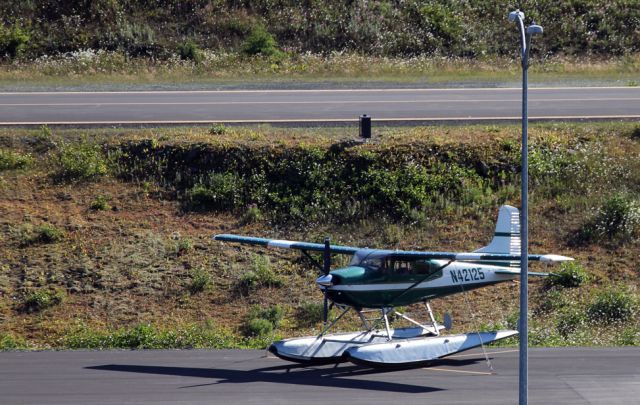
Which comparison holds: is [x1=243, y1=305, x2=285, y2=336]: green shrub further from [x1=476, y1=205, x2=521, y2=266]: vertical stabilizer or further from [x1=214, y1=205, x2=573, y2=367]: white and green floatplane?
[x1=476, y1=205, x2=521, y2=266]: vertical stabilizer

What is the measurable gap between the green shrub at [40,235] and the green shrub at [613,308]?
13.3m

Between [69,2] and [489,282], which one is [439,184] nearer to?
[489,282]

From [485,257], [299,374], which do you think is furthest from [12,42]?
[485,257]

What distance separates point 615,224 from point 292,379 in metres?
11.6

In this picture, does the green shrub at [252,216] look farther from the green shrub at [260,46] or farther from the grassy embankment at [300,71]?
the green shrub at [260,46]

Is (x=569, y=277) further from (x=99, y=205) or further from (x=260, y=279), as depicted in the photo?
(x=99, y=205)

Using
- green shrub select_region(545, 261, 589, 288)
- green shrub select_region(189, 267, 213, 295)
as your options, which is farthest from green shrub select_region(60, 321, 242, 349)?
green shrub select_region(545, 261, 589, 288)

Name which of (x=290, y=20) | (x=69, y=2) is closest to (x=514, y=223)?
(x=290, y=20)

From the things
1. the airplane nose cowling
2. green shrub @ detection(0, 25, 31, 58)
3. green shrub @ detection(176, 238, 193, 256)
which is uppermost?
green shrub @ detection(0, 25, 31, 58)

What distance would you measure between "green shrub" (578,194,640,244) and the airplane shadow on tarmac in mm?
8041

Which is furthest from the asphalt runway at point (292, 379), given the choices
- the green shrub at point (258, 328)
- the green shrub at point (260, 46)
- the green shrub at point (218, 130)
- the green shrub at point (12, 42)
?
the green shrub at point (12, 42)

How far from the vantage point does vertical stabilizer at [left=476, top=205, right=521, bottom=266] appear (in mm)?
21078

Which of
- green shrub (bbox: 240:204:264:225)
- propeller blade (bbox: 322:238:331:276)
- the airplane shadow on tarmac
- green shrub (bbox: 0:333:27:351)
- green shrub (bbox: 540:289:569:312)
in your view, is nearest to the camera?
the airplane shadow on tarmac

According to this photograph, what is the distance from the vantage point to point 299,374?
18.9 metres
